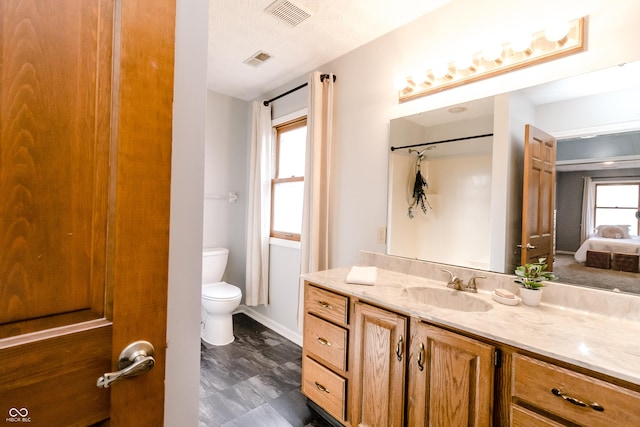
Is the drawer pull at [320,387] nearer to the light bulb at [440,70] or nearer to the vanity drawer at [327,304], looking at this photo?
the vanity drawer at [327,304]

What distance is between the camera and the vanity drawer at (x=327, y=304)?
1.57m

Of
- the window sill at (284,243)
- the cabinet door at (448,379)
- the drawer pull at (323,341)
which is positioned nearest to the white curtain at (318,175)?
the window sill at (284,243)

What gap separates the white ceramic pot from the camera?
132cm

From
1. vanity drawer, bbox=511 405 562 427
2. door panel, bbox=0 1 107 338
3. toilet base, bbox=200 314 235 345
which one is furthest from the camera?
toilet base, bbox=200 314 235 345

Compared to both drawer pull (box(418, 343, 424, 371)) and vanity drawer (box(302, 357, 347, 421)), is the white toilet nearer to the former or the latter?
vanity drawer (box(302, 357, 347, 421))

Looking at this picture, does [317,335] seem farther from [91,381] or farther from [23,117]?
[23,117]

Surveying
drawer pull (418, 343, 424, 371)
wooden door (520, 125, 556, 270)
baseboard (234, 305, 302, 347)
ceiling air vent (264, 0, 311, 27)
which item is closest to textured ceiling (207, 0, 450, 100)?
ceiling air vent (264, 0, 311, 27)

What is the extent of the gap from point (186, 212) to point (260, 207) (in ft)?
7.92

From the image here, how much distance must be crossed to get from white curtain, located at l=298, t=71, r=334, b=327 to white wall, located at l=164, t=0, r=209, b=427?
169 centimetres

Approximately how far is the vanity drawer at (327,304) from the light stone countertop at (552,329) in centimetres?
9

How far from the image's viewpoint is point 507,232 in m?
1.56

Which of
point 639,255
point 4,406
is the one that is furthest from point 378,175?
point 4,406

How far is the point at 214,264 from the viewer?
118 inches

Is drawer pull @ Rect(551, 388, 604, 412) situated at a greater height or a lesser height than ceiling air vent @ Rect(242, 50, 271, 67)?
lesser
